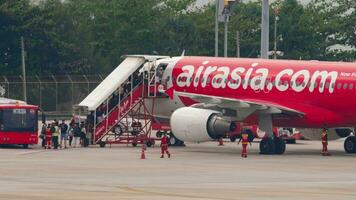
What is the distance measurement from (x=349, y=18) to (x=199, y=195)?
92.3 metres

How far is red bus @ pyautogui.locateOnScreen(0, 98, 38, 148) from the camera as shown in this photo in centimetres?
6116

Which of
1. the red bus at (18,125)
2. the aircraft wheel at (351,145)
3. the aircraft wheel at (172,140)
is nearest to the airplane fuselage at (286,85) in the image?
the aircraft wheel at (351,145)

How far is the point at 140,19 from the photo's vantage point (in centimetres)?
11438

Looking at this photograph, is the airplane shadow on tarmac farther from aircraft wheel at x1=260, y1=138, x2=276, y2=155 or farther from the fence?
the fence

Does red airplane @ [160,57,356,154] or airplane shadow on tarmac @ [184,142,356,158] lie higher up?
red airplane @ [160,57,356,154]

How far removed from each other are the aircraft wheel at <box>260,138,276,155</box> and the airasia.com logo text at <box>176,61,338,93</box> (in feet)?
7.22

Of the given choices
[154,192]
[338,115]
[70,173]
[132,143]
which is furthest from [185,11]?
[154,192]

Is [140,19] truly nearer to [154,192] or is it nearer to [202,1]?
[202,1]

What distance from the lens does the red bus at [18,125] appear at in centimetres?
6116

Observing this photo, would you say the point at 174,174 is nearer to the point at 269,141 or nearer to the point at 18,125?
the point at 269,141

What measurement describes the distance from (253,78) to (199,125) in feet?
12.3

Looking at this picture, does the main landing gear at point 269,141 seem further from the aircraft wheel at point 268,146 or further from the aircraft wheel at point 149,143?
the aircraft wheel at point 149,143

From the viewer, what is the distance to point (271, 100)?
55.8 m

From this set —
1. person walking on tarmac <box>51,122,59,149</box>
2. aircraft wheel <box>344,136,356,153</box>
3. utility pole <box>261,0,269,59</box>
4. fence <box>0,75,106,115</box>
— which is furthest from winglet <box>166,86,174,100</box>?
fence <box>0,75,106,115</box>
